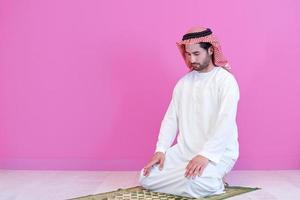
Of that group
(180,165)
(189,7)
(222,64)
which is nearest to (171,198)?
(180,165)

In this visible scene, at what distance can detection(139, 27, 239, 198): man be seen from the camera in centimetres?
275

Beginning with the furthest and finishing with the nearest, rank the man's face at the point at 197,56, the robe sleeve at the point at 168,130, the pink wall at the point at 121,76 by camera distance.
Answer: the pink wall at the point at 121,76 < the robe sleeve at the point at 168,130 < the man's face at the point at 197,56

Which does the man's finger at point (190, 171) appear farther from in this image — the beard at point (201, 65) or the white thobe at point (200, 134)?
the beard at point (201, 65)

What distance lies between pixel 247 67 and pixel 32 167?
1.93 metres

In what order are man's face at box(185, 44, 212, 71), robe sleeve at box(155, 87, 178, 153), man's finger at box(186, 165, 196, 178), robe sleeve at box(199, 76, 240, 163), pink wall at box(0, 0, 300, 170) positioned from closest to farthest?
man's finger at box(186, 165, 196, 178) → robe sleeve at box(199, 76, 240, 163) → man's face at box(185, 44, 212, 71) → robe sleeve at box(155, 87, 178, 153) → pink wall at box(0, 0, 300, 170)

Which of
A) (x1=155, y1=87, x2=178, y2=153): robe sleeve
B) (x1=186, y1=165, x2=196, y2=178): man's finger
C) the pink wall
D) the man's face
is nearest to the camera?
(x1=186, y1=165, x2=196, y2=178): man's finger

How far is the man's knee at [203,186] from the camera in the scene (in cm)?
268

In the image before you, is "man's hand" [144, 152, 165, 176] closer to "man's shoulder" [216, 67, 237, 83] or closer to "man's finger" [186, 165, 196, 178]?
"man's finger" [186, 165, 196, 178]

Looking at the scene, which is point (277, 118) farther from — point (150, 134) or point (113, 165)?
point (113, 165)

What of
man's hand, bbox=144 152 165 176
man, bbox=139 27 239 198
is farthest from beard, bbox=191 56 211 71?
Result: man's hand, bbox=144 152 165 176

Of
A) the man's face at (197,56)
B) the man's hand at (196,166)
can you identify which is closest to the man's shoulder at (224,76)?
the man's face at (197,56)

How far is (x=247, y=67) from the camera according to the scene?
375cm

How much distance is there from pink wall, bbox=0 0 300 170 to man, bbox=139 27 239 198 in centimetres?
69

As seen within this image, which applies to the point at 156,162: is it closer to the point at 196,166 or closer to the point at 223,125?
the point at 196,166
